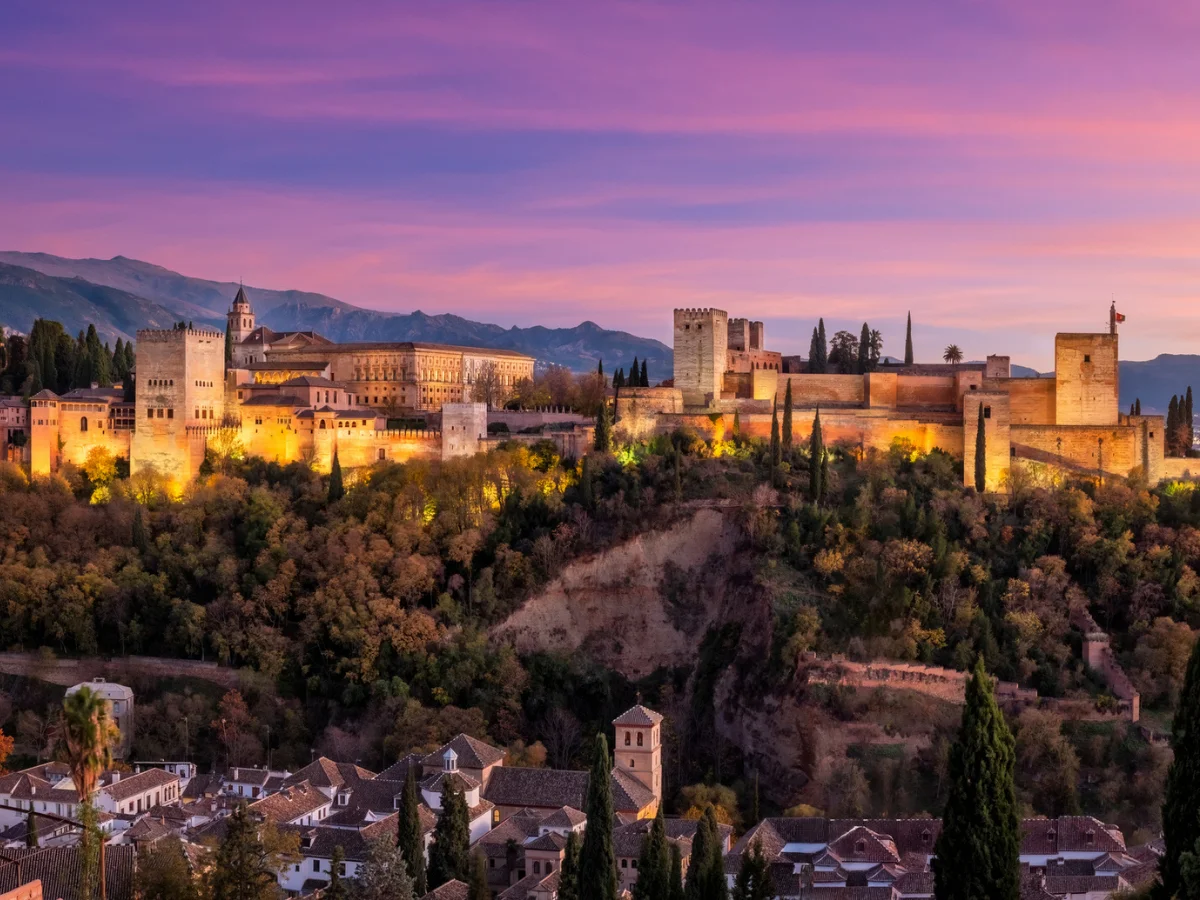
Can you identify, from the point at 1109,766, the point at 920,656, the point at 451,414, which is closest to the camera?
the point at 1109,766

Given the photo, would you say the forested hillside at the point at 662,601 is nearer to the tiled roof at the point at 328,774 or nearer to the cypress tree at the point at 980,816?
the tiled roof at the point at 328,774

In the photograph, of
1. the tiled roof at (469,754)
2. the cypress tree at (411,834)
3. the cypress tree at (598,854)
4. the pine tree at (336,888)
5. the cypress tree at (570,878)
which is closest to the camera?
the pine tree at (336,888)

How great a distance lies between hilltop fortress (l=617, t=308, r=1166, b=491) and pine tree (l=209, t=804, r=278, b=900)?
94.1ft

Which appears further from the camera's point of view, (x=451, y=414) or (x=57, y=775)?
(x=451, y=414)

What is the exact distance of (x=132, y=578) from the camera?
5150 centimetres

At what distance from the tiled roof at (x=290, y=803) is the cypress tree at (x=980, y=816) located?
16443 millimetres

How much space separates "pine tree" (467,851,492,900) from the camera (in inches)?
1229

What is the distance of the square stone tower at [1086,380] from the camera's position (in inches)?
2120

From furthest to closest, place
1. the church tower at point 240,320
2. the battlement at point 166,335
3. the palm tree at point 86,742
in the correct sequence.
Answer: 1. the church tower at point 240,320
2. the battlement at point 166,335
3. the palm tree at point 86,742

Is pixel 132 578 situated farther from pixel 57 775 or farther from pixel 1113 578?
pixel 1113 578

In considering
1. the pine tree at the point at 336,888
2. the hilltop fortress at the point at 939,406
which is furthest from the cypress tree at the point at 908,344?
the pine tree at the point at 336,888

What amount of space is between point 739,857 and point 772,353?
31272mm

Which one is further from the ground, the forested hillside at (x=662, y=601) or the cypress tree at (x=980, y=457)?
the cypress tree at (x=980, y=457)

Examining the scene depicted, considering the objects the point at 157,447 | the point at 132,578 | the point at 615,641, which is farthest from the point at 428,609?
the point at 157,447
